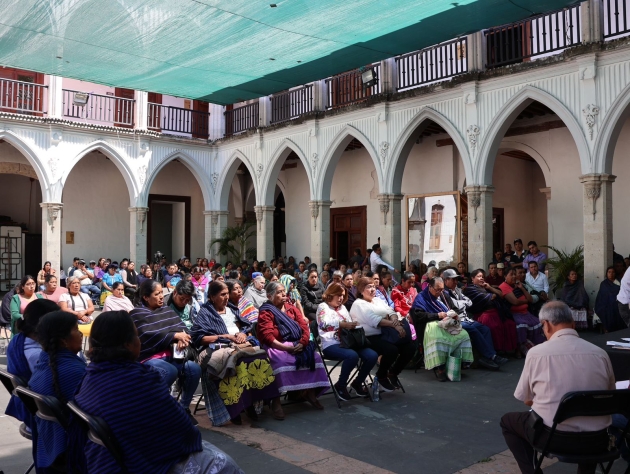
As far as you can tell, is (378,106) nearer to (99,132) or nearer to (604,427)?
(99,132)

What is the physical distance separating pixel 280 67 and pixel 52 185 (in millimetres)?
8903

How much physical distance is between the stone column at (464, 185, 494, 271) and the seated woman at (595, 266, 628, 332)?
8.43ft

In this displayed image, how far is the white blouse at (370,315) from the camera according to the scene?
18.7 feet

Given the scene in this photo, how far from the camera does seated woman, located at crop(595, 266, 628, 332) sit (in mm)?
8688

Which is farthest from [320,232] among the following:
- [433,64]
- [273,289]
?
[273,289]

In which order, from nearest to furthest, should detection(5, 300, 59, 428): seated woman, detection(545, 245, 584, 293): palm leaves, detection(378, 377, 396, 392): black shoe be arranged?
detection(5, 300, 59, 428): seated woman, detection(378, 377, 396, 392): black shoe, detection(545, 245, 584, 293): palm leaves

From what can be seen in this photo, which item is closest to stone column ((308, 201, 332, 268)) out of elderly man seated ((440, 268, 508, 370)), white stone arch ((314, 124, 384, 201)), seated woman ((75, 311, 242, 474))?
white stone arch ((314, 124, 384, 201))

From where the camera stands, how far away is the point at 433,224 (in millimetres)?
11852

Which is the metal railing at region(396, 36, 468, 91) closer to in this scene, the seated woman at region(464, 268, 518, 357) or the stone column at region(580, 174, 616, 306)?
the stone column at region(580, 174, 616, 306)

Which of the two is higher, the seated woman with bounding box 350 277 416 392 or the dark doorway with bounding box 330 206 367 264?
the dark doorway with bounding box 330 206 367 264

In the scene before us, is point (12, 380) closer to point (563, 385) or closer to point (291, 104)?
point (563, 385)

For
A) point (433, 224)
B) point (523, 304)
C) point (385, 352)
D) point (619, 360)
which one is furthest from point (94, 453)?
point (433, 224)

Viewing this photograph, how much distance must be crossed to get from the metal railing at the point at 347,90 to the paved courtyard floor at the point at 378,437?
9056 mm

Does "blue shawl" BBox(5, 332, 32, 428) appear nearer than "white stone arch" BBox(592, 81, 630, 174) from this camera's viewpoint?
Yes
